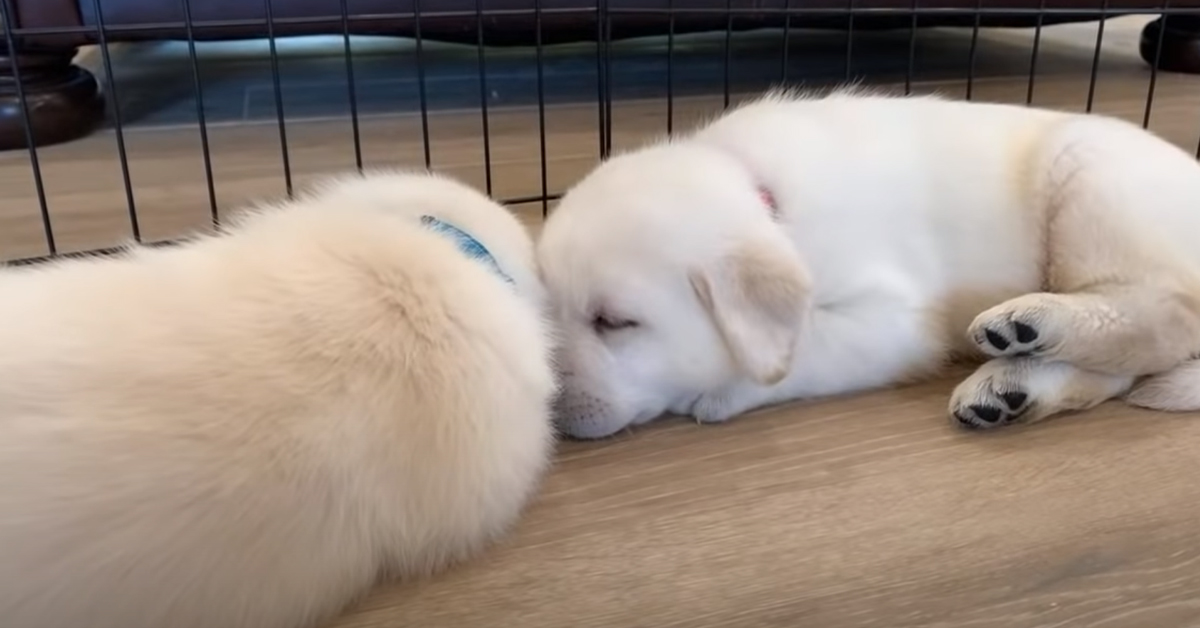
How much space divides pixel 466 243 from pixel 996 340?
1.90 feet

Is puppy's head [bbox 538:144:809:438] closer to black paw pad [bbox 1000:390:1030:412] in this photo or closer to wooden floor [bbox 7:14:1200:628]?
wooden floor [bbox 7:14:1200:628]

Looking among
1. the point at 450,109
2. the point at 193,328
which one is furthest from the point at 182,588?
the point at 450,109

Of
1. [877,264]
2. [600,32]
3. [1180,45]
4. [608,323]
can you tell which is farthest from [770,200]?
[1180,45]

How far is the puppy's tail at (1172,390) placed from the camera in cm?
122

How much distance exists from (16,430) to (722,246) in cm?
67

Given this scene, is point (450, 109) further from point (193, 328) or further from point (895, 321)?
point (193, 328)

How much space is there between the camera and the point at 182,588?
0.79 meters

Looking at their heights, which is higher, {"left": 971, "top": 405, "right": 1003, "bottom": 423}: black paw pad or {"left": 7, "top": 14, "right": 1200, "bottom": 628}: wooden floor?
{"left": 971, "top": 405, "right": 1003, "bottom": 423}: black paw pad

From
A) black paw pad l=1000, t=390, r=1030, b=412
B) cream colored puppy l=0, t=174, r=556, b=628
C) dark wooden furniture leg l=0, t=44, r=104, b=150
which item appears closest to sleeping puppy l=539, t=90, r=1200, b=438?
black paw pad l=1000, t=390, r=1030, b=412

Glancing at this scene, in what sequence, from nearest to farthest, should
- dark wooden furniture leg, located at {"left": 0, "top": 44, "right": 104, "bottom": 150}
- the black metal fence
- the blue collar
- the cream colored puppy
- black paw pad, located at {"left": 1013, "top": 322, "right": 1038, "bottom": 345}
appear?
1. the cream colored puppy
2. the blue collar
3. black paw pad, located at {"left": 1013, "top": 322, "right": 1038, "bottom": 345}
4. the black metal fence
5. dark wooden furniture leg, located at {"left": 0, "top": 44, "right": 104, "bottom": 150}

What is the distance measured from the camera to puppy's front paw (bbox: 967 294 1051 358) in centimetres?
118

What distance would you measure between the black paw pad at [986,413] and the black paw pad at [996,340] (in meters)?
0.07

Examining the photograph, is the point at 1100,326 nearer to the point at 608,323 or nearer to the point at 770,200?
the point at 770,200

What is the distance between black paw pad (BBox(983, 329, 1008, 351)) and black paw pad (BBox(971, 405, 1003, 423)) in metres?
0.07
